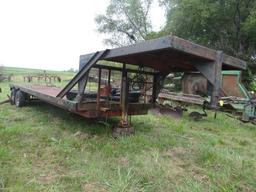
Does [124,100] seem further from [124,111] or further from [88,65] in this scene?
[88,65]

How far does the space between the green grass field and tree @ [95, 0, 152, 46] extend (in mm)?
18051

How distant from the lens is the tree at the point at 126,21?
21.9 m

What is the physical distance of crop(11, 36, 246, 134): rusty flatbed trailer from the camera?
2.98 meters

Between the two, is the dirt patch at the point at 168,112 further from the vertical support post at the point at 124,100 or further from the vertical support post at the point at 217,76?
the vertical support post at the point at 217,76

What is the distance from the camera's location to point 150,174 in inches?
114

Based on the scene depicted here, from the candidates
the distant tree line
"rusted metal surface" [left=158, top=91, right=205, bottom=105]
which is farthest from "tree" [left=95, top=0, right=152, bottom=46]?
"rusted metal surface" [left=158, top=91, right=205, bottom=105]

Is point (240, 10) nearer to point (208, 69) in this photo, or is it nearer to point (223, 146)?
point (223, 146)

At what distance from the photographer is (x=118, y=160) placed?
3.40 m

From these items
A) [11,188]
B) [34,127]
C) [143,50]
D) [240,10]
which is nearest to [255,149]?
[143,50]

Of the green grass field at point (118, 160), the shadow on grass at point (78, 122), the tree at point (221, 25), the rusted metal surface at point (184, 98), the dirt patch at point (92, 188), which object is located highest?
the tree at point (221, 25)

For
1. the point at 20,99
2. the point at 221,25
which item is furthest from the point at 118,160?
the point at 221,25

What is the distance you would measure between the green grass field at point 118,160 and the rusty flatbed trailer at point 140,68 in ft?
1.81

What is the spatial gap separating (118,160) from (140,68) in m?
2.18

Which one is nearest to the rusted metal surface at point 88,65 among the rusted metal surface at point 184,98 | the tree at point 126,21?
the rusted metal surface at point 184,98
